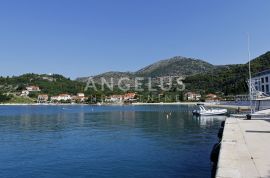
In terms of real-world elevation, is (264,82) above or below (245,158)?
above

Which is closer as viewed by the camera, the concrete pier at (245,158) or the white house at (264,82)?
the concrete pier at (245,158)

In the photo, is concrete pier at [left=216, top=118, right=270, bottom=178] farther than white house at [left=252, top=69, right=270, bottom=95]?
No

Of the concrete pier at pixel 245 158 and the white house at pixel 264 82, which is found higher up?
the white house at pixel 264 82

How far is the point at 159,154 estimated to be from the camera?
27234 millimetres

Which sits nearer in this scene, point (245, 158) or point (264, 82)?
point (245, 158)

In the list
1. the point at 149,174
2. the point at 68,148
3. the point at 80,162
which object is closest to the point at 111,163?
the point at 80,162

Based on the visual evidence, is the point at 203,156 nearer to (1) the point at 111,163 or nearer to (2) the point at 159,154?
(2) the point at 159,154

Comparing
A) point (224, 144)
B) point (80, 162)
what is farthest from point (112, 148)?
point (224, 144)

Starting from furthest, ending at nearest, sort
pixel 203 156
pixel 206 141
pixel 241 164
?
pixel 206 141 → pixel 203 156 → pixel 241 164

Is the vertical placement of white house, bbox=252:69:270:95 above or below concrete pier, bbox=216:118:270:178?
above

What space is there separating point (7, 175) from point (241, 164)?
14.8m

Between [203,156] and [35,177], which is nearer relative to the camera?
[35,177]

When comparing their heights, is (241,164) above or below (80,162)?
above

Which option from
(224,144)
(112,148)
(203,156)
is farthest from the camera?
(112,148)
